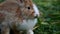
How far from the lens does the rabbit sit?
5.23m

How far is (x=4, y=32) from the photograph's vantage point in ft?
17.3

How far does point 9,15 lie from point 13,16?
0.08m

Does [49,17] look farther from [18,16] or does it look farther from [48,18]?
[18,16]

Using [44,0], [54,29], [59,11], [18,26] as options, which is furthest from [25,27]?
[44,0]

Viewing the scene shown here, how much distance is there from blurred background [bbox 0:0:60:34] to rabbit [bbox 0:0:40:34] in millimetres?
894

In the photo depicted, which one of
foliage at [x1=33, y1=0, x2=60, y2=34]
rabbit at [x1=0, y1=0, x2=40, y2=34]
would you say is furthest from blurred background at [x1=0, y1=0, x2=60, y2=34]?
rabbit at [x1=0, y1=0, x2=40, y2=34]

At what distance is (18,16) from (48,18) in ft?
5.42

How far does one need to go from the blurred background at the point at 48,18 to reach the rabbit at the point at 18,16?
89cm

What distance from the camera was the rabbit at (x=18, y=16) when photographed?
523cm

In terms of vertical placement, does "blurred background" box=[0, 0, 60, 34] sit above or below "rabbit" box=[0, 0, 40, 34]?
below

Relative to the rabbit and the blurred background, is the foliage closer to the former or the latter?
the blurred background

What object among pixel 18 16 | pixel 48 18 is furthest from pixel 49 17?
pixel 18 16

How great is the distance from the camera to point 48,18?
6859 millimetres

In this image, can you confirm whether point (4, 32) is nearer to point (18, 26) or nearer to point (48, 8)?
point (18, 26)
